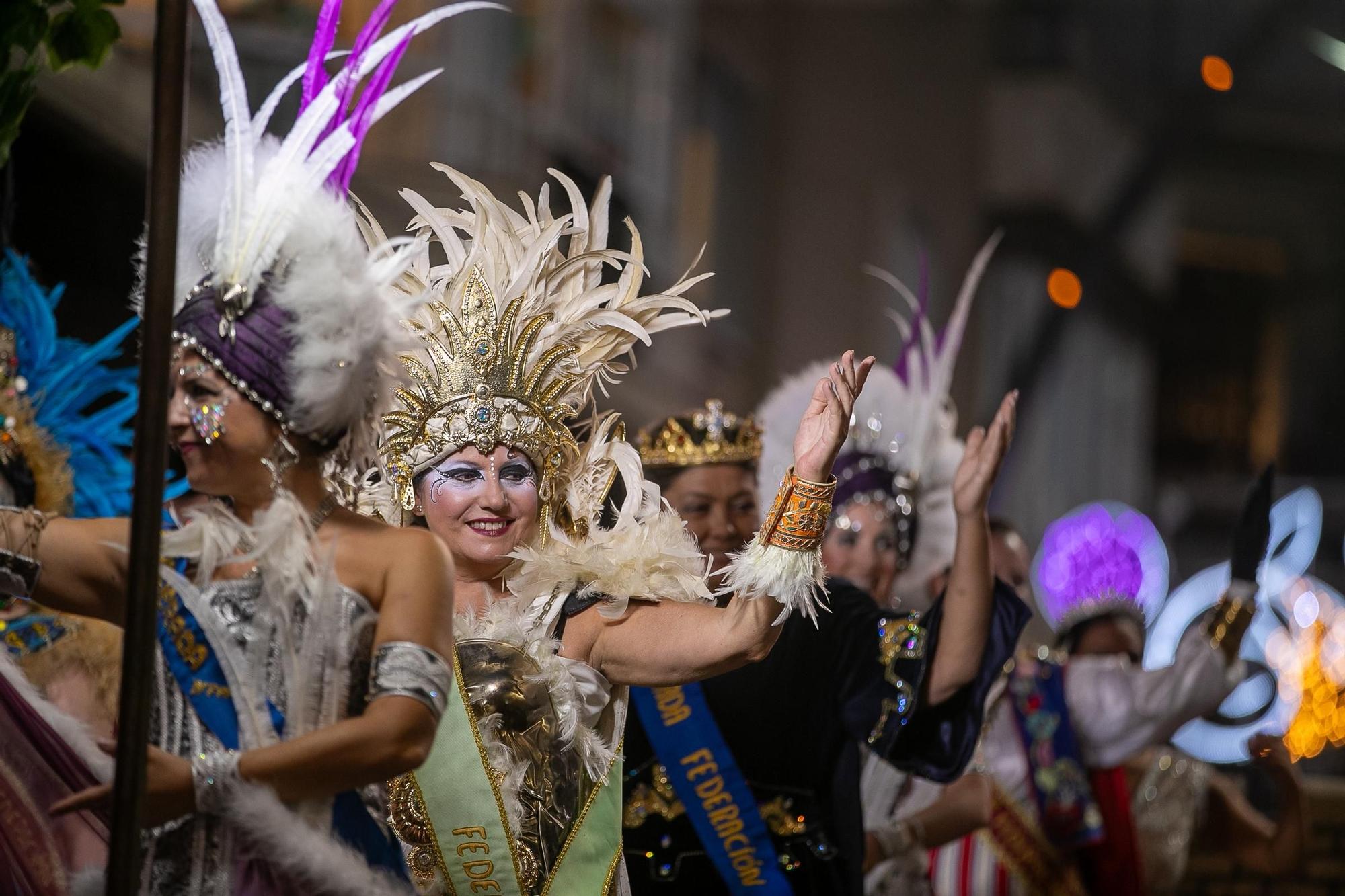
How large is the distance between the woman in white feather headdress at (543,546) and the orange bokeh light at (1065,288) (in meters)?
14.1

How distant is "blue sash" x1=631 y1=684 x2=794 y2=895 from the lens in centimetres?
368

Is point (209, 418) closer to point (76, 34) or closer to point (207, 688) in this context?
point (207, 688)

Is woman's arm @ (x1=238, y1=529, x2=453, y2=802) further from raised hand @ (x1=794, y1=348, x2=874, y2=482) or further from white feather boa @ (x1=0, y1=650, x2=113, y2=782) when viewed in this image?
raised hand @ (x1=794, y1=348, x2=874, y2=482)

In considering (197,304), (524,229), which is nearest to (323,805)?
(197,304)

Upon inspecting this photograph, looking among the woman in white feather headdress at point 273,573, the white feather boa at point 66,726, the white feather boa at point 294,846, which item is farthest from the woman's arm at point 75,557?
the white feather boa at point 294,846

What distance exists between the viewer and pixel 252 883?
7.48 ft

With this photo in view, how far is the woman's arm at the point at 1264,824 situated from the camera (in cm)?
554

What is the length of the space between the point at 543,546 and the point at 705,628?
38 cm

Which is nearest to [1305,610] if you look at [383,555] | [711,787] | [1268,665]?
[1268,665]

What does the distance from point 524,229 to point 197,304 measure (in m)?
0.88

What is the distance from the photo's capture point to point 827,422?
2.67 metres

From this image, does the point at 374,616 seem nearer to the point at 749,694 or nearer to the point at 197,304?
the point at 197,304

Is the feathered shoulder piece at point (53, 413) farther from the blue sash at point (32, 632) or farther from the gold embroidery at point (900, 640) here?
the gold embroidery at point (900, 640)

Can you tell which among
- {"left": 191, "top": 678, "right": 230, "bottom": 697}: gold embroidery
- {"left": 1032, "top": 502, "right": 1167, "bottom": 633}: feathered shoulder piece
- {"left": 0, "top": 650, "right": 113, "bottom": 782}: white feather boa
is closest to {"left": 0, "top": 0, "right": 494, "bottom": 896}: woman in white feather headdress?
{"left": 191, "top": 678, "right": 230, "bottom": 697}: gold embroidery
